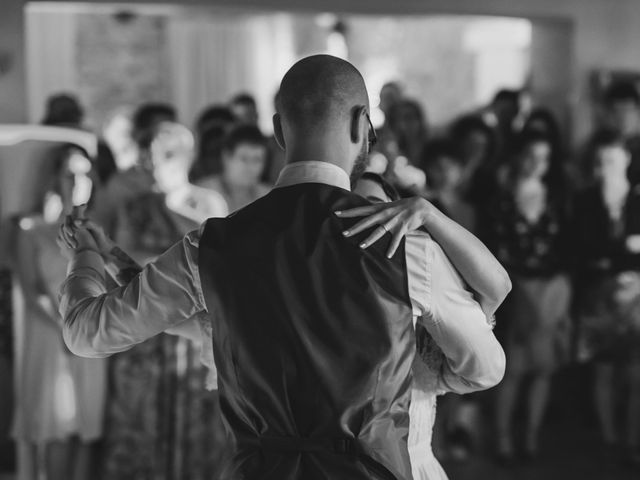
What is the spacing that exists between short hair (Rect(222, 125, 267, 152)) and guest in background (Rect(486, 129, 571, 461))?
1.22m

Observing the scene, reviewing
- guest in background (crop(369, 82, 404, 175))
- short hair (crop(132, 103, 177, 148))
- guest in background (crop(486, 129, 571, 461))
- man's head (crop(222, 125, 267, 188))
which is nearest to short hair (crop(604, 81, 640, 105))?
guest in background (crop(486, 129, 571, 461))

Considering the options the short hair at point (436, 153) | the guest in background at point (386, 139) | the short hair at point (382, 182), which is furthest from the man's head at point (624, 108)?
the short hair at point (382, 182)

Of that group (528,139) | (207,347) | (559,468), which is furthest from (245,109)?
(207,347)

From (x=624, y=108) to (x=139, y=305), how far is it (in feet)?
13.4

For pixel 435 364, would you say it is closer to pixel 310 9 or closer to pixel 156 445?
pixel 156 445

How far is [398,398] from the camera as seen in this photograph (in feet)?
5.33

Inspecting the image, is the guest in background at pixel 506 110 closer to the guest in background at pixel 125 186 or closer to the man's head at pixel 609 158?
the man's head at pixel 609 158

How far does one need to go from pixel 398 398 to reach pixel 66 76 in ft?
21.3

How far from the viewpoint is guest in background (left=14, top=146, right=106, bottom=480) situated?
13.0ft

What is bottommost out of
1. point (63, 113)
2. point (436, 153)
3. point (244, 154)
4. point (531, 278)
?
point (531, 278)

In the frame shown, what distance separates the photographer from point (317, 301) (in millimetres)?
1573

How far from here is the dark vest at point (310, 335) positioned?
61.8 inches

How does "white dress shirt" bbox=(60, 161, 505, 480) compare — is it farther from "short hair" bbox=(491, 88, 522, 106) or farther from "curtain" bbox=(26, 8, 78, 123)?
"curtain" bbox=(26, 8, 78, 123)

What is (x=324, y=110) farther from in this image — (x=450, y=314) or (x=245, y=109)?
(x=245, y=109)
